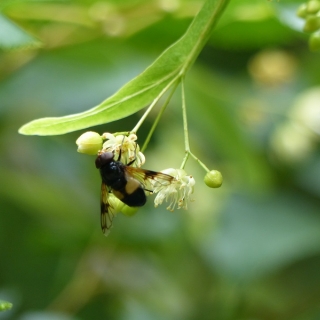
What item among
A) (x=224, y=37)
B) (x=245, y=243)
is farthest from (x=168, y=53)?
(x=245, y=243)

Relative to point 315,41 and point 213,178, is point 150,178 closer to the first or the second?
point 213,178

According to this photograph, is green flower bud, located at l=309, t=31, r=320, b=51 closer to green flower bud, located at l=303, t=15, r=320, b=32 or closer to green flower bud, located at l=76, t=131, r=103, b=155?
green flower bud, located at l=303, t=15, r=320, b=32

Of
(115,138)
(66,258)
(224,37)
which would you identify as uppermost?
(115,138)

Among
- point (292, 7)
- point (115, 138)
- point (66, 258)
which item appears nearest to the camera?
point (115, 138)

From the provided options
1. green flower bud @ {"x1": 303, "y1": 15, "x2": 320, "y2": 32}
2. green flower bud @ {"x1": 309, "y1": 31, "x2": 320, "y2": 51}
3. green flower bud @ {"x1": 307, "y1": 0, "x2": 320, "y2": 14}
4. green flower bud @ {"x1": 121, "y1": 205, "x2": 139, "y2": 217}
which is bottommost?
green flower bud @ {"x1": 121, "y1": 205, "x2": 139, "y2": 217}

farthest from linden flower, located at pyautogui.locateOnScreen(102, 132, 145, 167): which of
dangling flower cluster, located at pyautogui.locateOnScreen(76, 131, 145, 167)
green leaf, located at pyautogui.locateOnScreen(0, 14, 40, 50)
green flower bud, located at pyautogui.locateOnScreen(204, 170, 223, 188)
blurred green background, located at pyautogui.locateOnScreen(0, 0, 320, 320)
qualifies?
blurred green background, located at pyautogui.locateOnScreen(0, 0, 320, 320)

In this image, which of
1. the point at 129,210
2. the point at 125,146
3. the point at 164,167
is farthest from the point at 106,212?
the point at 164,167

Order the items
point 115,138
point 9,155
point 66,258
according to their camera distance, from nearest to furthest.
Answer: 1. point 115,138
2. point 66,258
3. point 9,155

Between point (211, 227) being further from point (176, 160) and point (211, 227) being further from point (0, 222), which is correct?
point (0, 222)
